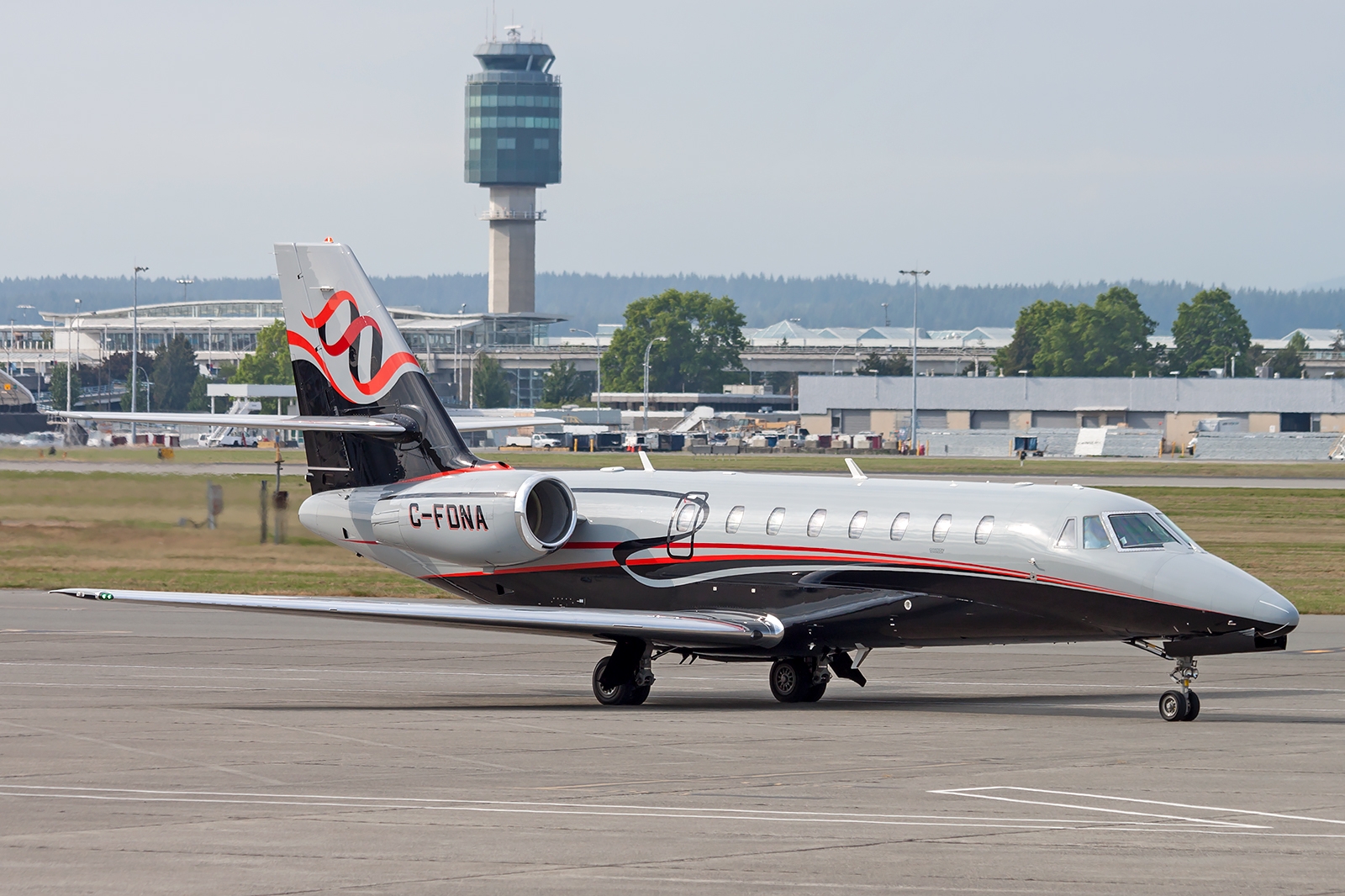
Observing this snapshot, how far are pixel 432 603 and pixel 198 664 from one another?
7.27 metres

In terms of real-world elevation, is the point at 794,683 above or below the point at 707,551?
below

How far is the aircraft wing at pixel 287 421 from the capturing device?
24266 mm

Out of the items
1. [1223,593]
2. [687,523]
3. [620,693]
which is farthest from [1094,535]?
[620,693]

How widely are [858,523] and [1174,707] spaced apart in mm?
5042

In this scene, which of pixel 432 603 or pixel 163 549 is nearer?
pixel 432 603

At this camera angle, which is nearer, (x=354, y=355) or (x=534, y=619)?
(x=534, y=619)

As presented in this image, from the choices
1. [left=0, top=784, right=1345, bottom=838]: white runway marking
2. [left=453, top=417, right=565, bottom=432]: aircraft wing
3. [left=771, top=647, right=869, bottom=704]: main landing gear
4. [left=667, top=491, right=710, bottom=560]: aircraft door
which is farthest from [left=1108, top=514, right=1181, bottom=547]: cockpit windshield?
[left=453, top=417, right=565, bottom=432]: aircraft wing

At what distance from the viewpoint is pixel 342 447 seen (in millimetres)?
28328

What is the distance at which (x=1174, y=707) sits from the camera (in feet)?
71.7

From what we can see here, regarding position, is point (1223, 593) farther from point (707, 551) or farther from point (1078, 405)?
point (1078, 405)

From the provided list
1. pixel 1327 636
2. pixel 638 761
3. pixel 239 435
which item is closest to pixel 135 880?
pixel 638 761

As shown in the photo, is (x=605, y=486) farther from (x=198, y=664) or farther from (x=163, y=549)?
(x=163, y=549)

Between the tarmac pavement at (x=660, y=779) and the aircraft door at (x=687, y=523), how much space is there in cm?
237

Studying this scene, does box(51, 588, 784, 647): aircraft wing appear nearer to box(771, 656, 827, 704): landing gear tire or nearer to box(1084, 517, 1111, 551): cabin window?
box(771, 656, 827, 704): landing gear tire
